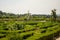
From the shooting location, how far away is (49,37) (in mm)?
Result: 9070

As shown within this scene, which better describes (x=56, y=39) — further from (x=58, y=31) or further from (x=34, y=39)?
(x=34, y=39)

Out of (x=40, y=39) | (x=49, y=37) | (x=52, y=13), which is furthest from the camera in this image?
(x=52, y=13)

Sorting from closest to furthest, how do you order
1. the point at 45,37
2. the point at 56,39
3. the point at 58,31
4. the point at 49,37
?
the point at 45,37 < the point at 49,37 < the point at 56,39 < the point at 58,31

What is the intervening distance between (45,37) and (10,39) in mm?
2362

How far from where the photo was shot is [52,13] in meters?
19.2

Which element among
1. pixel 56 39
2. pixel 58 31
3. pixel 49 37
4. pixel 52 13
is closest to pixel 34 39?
pixel 49 37

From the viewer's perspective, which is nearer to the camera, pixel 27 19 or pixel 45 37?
pixel 45 37

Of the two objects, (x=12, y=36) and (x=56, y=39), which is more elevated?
(x=12, y=36)

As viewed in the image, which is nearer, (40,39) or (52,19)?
(40,39)

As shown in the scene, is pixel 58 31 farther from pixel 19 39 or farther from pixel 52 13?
pixel 52 13

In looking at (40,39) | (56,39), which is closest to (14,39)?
(40,39)

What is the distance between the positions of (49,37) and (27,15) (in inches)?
354

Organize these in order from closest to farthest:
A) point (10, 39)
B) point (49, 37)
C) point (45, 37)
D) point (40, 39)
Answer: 1. point (10, 39)
2. point (40, 39)
3. point (45, 37)
4. point (49, 37)

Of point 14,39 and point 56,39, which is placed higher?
point 14,39
